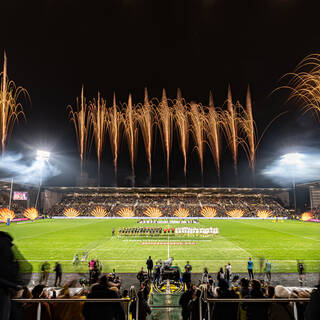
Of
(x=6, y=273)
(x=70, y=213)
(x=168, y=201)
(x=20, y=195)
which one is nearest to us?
(x=6, y=273)

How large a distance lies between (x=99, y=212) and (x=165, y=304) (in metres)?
58.8

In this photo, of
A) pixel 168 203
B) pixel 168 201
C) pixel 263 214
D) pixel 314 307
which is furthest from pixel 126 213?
pixel 314 307

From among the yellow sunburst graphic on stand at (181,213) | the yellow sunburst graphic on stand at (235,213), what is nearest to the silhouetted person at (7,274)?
the yellow sunburst graphic on stand at (181,213)

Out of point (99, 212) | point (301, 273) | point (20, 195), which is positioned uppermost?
point (20, 195)

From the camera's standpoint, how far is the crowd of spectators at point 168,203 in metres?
63.8

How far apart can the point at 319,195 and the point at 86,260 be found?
68655mm

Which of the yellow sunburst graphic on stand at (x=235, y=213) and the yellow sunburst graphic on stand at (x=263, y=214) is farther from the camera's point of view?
the yellow sunburst graphic on stand at (x=235, y=213)

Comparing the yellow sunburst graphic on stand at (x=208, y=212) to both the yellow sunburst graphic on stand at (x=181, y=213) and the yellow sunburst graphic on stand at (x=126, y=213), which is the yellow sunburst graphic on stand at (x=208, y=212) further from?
the yellow sunburst graphic on stand at (x=126, y=213)

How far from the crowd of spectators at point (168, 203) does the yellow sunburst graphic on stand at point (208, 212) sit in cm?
94

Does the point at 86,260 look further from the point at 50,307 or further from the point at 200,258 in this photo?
the point at 50,307

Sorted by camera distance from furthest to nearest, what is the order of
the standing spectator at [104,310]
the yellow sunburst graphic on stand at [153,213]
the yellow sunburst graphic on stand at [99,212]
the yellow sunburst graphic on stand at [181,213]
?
the yellow sunburst graphic on stand at [99,212]
the yellow sunburst graphic on stand at [153,213]
the yellow sunburst graphic on stand at [181,213]
the standing spectator at [104,310]

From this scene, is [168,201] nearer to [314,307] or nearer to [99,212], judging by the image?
[99,212]

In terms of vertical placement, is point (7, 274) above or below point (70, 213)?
above

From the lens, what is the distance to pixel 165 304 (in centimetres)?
809
